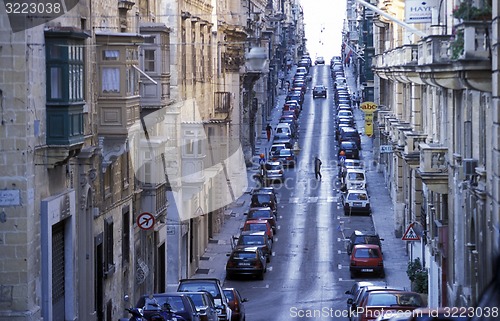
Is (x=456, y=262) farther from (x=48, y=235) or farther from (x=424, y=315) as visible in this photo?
(x=424, y=315)

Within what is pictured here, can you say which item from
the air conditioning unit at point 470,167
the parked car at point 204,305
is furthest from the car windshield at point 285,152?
the air conditioning unit at point 470,167

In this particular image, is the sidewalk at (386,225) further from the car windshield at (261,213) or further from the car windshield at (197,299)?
the car windshield at (197,299)

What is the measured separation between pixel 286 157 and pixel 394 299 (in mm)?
50244

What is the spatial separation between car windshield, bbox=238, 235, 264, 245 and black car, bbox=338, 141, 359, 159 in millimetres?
30634

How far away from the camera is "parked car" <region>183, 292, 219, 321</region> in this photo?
27703mm

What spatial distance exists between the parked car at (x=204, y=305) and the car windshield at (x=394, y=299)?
134 inches

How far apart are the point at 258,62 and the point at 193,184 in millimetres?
16453

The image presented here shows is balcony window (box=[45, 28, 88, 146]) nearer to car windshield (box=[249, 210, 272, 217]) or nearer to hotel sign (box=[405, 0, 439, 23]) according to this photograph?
hotel sign (box=[405, 0, 439, 23])

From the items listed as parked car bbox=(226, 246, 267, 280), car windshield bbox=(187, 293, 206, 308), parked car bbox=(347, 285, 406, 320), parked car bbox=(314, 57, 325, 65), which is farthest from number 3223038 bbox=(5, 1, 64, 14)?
parked car bbox=(314, 57, 325, 65)

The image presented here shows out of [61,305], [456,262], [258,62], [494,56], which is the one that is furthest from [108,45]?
[494,56]

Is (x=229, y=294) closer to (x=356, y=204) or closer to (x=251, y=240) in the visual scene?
(x=251, y=240)

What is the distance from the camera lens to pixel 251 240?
156 ft

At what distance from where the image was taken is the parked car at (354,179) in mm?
63250

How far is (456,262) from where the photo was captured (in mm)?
29797
